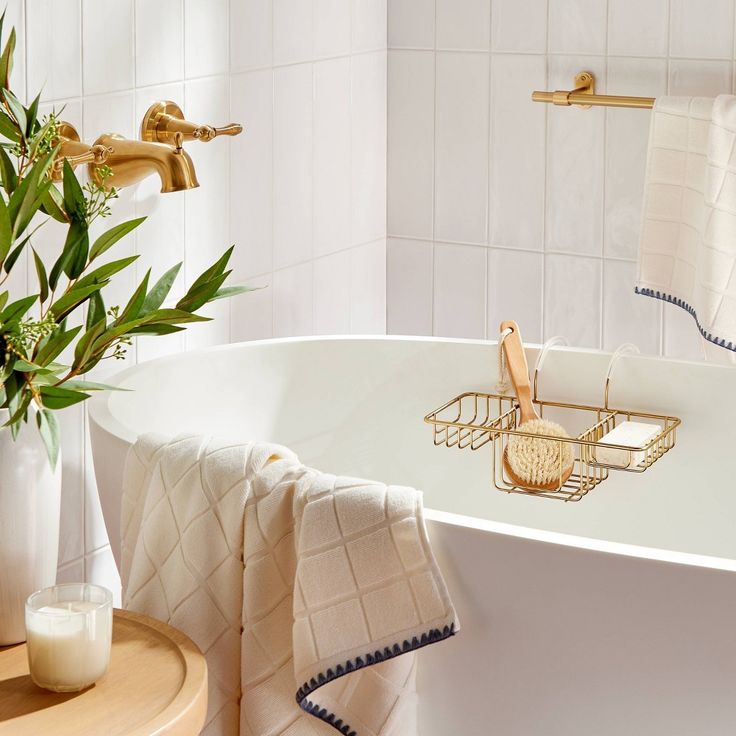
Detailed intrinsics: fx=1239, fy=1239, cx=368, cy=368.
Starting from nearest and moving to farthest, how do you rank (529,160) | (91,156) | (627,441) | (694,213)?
(91,156), (627,441), (694,213), (529,160)

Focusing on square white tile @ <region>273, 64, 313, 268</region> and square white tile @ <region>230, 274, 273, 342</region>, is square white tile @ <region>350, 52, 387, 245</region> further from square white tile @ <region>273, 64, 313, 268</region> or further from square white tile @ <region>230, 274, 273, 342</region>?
square white tile @ <region>230, 274, 273, 342</region>

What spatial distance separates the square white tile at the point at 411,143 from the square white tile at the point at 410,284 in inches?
1.2

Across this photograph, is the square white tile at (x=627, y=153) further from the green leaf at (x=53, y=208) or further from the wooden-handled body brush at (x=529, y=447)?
the green leaf at (x=53, y=208)

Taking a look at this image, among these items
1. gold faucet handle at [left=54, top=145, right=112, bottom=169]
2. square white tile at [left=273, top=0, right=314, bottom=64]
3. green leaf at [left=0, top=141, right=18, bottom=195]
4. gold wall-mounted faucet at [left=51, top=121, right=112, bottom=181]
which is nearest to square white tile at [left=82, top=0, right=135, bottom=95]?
gold wall-mounted faucet at [left=51, top=121, right=112, bottom=181]

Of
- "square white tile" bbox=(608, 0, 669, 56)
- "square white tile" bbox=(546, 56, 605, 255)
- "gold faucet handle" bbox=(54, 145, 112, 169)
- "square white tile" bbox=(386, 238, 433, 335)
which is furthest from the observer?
"square white tile" bbox=(386, 238, 433, 335)

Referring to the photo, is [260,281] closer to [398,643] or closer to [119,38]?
[119,38]

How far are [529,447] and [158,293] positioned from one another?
0.68 m

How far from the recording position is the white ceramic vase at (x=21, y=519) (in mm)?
1221

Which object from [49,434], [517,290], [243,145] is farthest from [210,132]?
[517,290]

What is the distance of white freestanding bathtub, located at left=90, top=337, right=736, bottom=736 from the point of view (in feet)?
3.73

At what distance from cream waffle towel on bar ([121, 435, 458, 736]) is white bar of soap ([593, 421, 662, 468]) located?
547mm

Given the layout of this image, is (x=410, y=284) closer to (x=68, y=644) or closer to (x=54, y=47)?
(x=54, y=47)

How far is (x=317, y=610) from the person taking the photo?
1.22 metres

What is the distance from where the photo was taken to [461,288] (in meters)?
2.43
